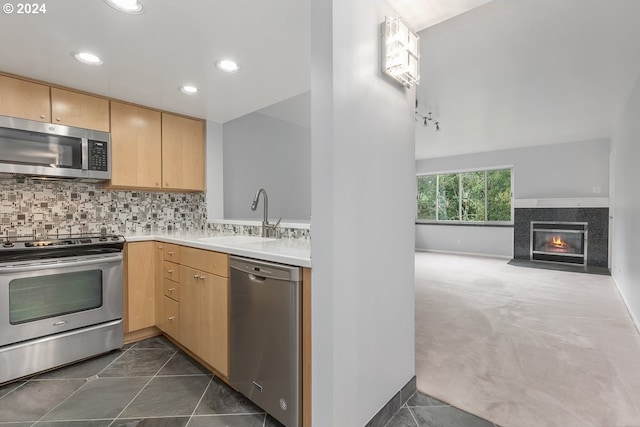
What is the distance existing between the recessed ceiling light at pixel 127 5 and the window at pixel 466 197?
724 cm

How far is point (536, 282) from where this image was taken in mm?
4543

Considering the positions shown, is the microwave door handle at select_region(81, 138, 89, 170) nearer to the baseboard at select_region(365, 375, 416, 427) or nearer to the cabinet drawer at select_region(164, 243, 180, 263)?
the cabinet drawer at select_region(164, 243, 180, 263)

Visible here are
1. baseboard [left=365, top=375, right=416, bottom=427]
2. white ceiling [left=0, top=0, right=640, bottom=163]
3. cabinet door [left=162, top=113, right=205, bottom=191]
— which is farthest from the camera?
cabinet door [left=162, top=113, right=205, bottom=191]

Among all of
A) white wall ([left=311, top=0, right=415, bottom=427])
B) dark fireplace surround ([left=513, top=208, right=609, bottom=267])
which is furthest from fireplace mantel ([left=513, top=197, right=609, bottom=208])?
white wall ([left=311, top=0, right=415, bottom=427])

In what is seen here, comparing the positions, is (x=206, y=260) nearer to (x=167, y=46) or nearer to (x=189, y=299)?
(x=189, y=299)

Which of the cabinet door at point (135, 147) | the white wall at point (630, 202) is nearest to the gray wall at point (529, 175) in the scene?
the white wall at point (630, 202)

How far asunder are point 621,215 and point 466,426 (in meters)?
4.21

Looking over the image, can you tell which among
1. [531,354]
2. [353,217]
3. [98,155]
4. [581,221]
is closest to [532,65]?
[531,354]

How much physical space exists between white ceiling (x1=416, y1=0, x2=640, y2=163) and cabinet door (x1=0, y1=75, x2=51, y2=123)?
9.83ft

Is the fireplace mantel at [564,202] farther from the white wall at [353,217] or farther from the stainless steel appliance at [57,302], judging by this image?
the stainless steel appliance at [57,302]

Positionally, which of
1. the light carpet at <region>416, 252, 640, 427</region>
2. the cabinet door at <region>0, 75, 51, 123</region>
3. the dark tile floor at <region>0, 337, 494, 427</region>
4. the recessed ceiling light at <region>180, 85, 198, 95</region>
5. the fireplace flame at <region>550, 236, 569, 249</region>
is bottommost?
the dark tile floor at <region>0, 337, 494, 427</region>

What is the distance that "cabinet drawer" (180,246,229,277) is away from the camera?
185 centimetres

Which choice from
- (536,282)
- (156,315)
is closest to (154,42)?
(156,315)

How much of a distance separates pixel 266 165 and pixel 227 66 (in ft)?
6.34
